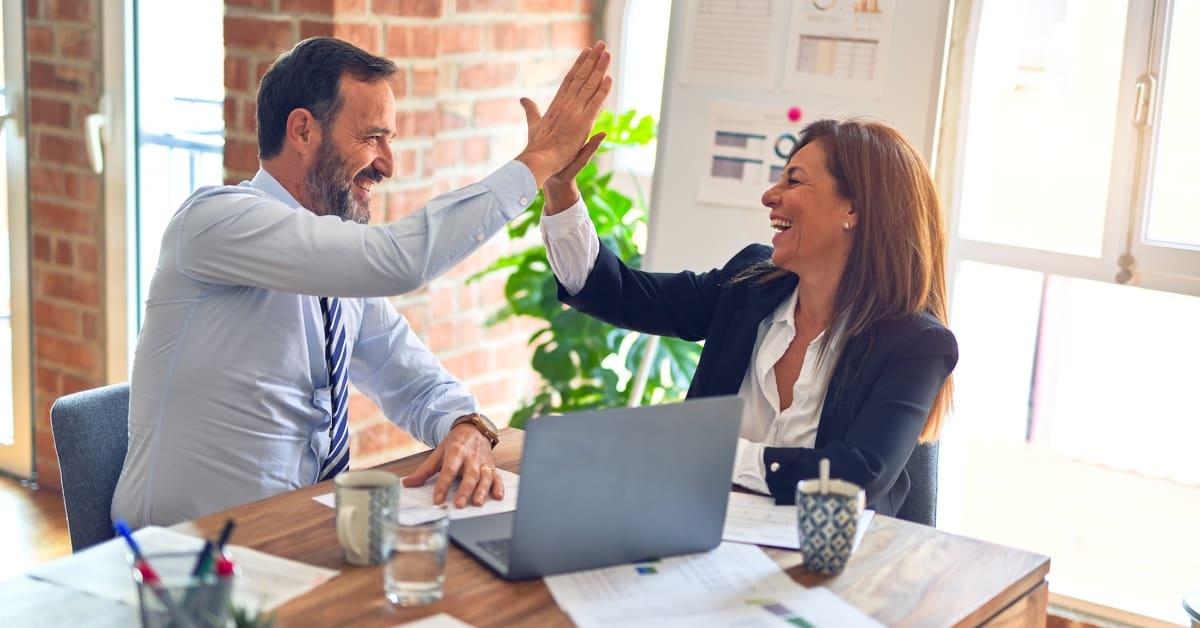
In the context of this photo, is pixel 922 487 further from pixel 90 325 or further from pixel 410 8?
pixel 90 325

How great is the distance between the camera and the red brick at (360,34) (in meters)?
2.97

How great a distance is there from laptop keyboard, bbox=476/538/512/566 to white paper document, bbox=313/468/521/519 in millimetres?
90

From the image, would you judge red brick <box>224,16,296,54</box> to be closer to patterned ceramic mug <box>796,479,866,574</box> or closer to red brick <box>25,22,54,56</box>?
red brick <box>25,22,54,56</box>

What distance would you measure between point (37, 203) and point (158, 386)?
2051 mm

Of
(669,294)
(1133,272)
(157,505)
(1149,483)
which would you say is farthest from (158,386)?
(1149,483)

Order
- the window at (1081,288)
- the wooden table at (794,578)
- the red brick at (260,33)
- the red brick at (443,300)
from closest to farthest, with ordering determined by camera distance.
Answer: the wooden table at (794,578) < the window at (1081,288) < the red brick at (260,33) < the red brick at (443,300)

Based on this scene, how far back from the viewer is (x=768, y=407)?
215 centimetres

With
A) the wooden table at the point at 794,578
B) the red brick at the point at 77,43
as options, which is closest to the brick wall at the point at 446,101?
the red brick at the point at 77,43

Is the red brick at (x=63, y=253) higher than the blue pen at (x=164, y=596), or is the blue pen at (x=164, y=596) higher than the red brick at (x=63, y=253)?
the blue pen at (x=164, y=596)

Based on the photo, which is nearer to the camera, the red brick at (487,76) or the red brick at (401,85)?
the red brick at (401,85)

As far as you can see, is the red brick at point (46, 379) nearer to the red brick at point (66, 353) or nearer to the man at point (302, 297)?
the red brick at point (66, 353)

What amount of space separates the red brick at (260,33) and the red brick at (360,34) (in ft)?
0.43

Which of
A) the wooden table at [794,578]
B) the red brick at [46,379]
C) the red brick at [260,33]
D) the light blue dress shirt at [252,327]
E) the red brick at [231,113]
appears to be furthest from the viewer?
the red brick at [46,379]

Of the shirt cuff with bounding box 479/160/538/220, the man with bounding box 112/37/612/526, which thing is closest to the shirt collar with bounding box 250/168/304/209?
the man with bounding box 112/37/612/526
